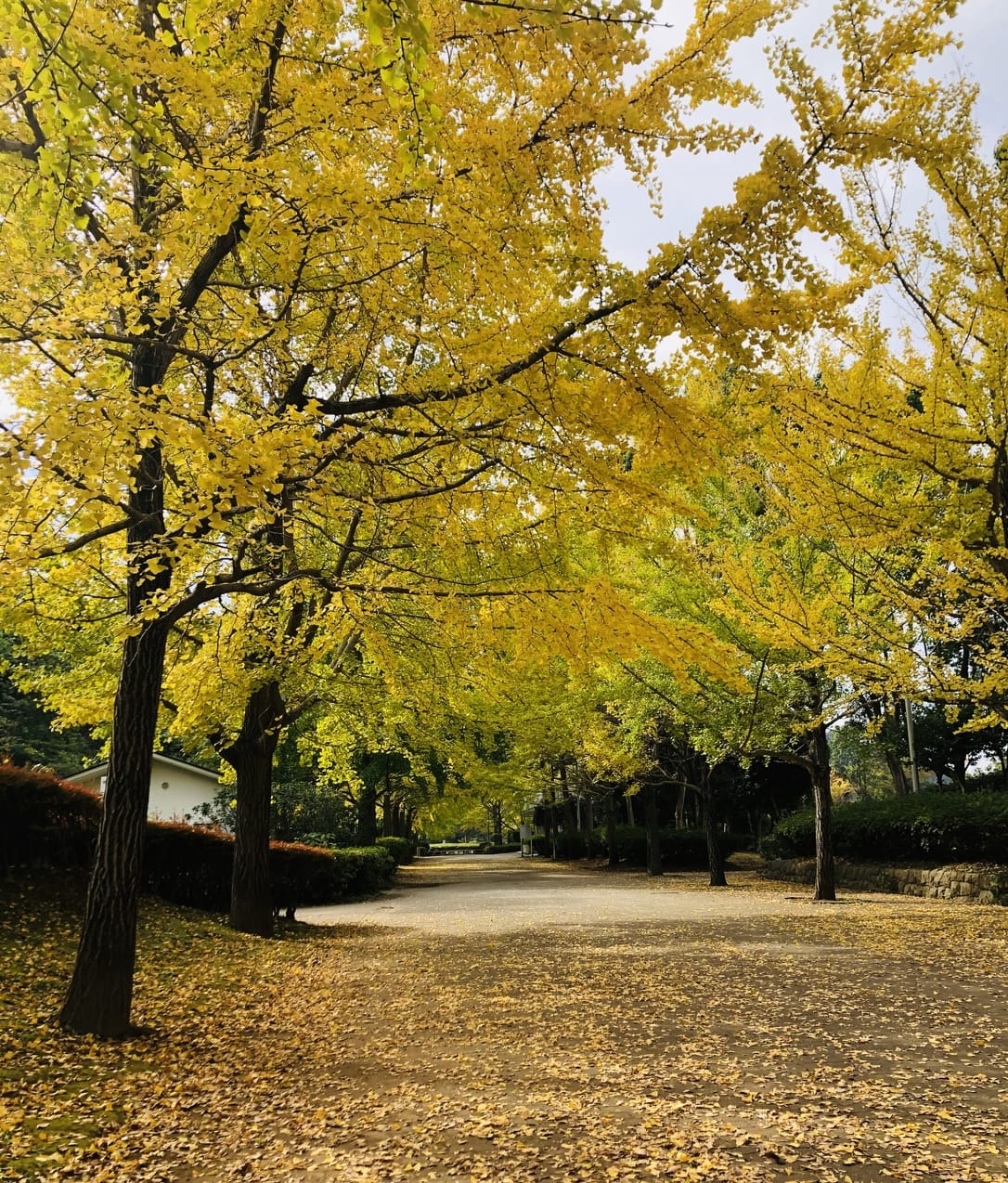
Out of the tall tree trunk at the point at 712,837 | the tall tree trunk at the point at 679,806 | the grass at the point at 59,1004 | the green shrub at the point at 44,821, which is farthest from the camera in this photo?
the tall tree trunk at the point at 679,806

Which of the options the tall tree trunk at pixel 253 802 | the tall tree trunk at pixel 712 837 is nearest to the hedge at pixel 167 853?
the tall tree trunk at pixel 253 802

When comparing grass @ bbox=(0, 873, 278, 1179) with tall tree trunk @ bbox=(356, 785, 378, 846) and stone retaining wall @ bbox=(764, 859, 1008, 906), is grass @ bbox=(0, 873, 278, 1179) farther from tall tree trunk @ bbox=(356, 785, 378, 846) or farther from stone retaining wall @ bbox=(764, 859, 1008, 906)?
stone retaining wall @ bbox=(764, 859, 1008, 906)

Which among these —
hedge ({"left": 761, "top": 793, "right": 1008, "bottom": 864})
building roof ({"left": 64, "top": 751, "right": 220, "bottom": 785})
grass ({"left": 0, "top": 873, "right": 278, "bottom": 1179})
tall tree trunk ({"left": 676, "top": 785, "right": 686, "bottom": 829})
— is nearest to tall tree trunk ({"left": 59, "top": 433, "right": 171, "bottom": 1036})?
grass ({"left": 0, "top": 873, "right": 278, "bottom": 1179})

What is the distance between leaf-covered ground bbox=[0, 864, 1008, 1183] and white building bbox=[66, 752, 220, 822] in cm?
1941

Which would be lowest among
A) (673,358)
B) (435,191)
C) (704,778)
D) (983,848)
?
(983,848)

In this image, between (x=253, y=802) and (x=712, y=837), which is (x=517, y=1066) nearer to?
(x=253, y=802)

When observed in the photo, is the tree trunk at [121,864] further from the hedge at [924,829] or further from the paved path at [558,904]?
the hedge at [924,829]

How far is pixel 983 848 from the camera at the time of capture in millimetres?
12969

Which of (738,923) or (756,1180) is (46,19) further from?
(738,923)

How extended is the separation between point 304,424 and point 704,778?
1569 centimetres

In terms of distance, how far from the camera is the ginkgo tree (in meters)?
3.49

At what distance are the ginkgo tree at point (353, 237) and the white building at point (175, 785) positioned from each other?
2342cm

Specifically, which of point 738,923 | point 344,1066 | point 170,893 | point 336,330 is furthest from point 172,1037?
point 738,923

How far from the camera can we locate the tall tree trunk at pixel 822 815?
42.8 ft
